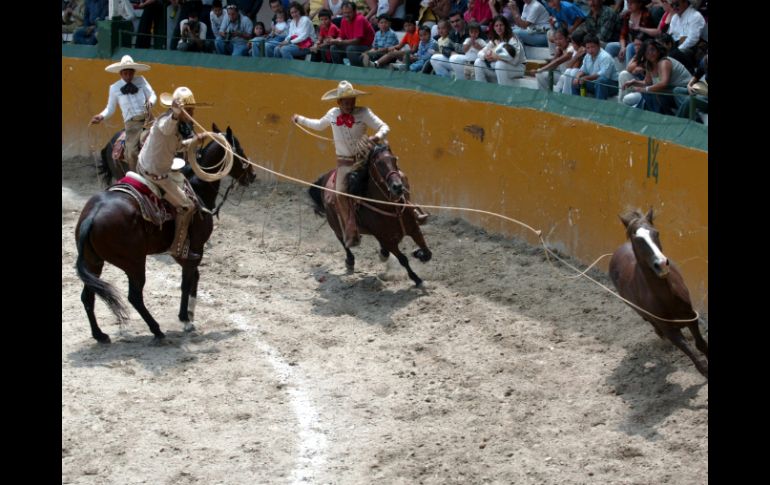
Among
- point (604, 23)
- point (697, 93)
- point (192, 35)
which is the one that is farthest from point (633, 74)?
point (192, 35)

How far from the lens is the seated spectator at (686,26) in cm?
1278

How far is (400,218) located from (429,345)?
1.91m

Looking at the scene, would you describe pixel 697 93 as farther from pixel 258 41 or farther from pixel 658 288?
pixel 258 41

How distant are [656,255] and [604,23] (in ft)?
20.3

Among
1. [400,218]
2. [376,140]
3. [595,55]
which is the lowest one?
[400,218]

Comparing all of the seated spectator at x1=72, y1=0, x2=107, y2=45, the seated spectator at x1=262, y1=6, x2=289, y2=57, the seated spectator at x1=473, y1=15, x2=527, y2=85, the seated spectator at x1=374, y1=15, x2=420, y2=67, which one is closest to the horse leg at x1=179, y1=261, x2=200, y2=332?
the seated spectator at x1=473, y1=15, x2=527, y2=85

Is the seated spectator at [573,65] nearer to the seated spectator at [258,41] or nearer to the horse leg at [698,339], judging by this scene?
the horse leg at [698,339]

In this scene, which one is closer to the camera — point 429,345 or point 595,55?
point 429,345

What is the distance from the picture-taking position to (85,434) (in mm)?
9188

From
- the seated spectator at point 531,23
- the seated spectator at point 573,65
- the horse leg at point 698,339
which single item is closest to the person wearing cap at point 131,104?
the seated spectator at point 531,23

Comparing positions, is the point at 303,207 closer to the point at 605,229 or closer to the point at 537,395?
the point at 605,229

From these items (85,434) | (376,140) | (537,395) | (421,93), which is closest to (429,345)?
(537,395)

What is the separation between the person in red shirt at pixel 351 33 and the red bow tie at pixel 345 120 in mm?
4302
